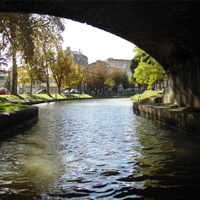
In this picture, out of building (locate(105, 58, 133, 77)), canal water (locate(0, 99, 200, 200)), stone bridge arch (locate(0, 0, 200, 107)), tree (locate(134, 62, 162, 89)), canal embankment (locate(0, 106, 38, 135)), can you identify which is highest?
building (locate(105, 58, 133, 77))

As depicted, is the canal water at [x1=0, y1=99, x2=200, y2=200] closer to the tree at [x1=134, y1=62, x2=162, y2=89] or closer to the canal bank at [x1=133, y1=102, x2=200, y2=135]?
the canal bank at [x1=133, y1=102, x2=200, y2=135]

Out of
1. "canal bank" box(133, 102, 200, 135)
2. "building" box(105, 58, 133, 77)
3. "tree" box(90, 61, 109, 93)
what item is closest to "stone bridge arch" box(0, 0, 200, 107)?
"canal bank" box(133, 102, 200, 135)

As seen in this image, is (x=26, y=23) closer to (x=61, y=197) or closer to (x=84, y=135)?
(x=84, y=135)

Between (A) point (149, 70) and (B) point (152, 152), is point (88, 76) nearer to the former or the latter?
(A) point (149, 70)

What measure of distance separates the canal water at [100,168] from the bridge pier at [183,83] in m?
4.10

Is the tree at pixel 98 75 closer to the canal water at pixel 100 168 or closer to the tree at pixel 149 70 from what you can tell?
the tree at pixel 149 70

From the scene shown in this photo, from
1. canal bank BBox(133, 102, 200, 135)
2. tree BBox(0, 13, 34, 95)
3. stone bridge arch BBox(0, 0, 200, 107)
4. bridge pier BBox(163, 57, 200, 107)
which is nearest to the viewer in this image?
stone bridge arch BBox(0, 0, 200, 107)

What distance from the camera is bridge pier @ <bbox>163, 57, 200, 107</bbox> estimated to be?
11.6m

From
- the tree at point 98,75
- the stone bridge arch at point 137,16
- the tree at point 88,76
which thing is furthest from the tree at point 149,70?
the tree at point 98,75

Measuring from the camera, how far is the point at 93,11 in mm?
5711

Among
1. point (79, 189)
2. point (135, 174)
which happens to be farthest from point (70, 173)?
point (135, 174)

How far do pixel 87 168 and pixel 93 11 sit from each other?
350 centimetres

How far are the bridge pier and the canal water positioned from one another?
410cm

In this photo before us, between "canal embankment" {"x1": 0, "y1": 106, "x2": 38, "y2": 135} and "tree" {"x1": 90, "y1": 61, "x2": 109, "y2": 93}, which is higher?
"tree" {"x1": 90, "y1": 61, "x2": 109, "y2": 93}
